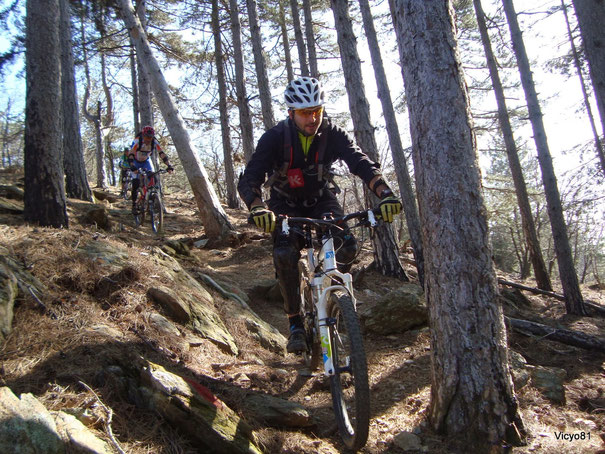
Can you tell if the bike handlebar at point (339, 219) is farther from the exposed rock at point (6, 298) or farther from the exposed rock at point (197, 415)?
the exposed rock at point (6, 298)

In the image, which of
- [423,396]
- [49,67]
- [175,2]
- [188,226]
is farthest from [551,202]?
[175,2]

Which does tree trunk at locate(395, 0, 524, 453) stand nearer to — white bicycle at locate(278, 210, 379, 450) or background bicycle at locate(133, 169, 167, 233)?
white bicycle at locate(278, 210, 379, 450)

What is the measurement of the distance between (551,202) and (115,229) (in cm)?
927

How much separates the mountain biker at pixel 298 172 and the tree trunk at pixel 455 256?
0.66 m

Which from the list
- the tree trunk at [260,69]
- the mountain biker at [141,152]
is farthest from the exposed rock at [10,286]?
the tree trunk at [260,69]

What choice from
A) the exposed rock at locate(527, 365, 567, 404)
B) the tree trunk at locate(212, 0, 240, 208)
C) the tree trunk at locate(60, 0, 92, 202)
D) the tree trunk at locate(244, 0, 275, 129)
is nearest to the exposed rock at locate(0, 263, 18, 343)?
the exposed rock at locate(527, 365, 567, 404)

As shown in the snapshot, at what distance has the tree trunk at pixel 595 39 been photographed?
20.0ft

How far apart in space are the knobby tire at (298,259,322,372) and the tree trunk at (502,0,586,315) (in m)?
7.53

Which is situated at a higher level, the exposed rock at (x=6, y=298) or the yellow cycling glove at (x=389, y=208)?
the yellow cycling glove at (x=389, y=208)

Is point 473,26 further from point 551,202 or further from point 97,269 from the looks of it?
point 97,269

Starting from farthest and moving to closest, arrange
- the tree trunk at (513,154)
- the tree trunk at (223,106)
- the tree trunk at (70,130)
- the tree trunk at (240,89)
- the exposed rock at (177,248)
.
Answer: the tree trunk at (223,106)
the tree trunk at (240,89)
the tree trunk at (513,154)
the tree trunk at (70,130)
the exposed rock at (177,248)

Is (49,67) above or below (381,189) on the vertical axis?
above

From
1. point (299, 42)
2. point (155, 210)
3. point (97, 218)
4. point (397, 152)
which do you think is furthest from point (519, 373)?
point (299, 42)

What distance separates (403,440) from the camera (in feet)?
8.66
